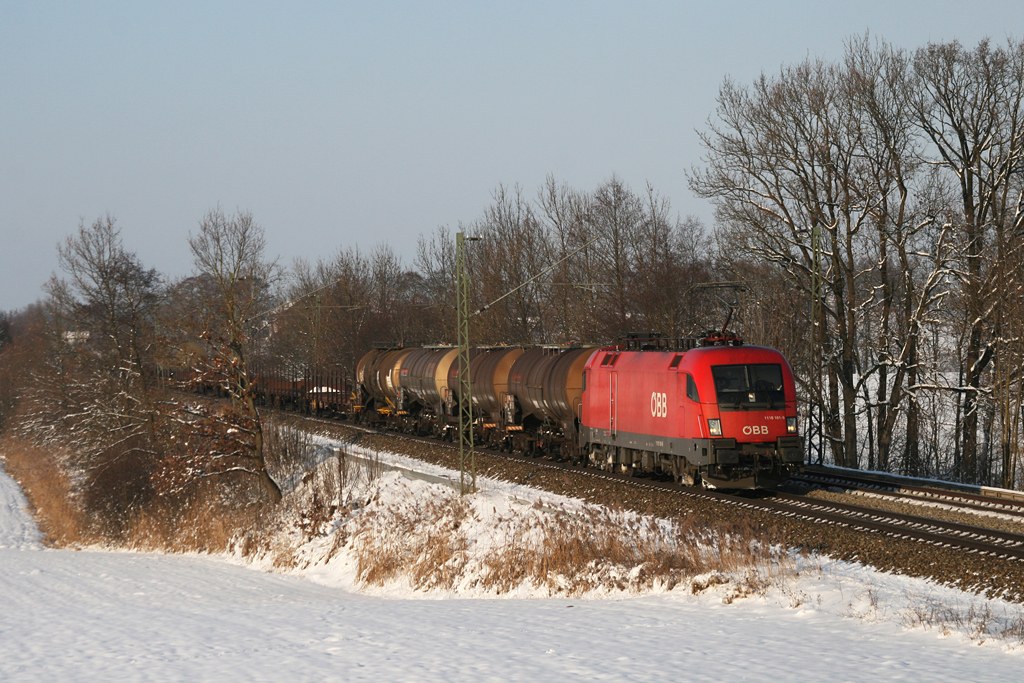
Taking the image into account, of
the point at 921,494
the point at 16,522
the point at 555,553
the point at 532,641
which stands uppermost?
the point at 921,494

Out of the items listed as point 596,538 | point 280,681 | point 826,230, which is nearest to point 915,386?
point 826,230

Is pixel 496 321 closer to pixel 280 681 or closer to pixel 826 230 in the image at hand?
pixel 826 230

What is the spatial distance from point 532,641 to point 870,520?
702 centimetres

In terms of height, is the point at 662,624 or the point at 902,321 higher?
the point at 902,321

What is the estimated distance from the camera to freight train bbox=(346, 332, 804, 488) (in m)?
18.6

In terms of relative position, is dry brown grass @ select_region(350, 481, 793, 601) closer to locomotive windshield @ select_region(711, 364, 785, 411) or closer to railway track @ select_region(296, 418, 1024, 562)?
railway track @ select_region(296, 418, 1024, 562)

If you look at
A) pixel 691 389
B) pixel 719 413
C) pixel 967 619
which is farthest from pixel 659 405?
pixel 967 619

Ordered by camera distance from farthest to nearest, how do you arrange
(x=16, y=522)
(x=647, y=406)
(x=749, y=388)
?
1. (x=16, y=522)
2. (x=647, y=406)
3. (x=749, y=388)

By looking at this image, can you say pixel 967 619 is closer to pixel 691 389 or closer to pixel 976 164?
pixel 691 389

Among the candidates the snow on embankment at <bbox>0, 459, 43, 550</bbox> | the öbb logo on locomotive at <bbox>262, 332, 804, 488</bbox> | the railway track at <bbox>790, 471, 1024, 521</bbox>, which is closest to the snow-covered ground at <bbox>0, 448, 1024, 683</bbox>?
the railway track at <bbox>790, 471, 1024, 521</bbox>

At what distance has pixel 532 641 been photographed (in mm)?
11555

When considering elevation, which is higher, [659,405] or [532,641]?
[659,405]

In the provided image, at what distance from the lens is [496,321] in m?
51.8

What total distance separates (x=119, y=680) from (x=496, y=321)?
4154 cm
